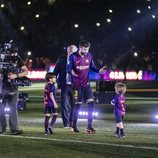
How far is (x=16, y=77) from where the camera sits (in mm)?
13398

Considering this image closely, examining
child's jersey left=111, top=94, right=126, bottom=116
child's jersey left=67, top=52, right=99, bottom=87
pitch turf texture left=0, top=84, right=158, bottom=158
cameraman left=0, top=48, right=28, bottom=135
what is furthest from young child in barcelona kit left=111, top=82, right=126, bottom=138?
cameraman left=0, top=48, right=28, bottom=135

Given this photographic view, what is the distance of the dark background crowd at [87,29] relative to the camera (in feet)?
145

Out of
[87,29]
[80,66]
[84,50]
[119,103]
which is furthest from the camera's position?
[87,29]

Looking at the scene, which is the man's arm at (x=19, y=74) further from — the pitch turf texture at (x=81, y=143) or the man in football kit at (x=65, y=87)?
the man in football kit at (x=65, y=87)

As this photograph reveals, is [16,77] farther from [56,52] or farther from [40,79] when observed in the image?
[40,79]

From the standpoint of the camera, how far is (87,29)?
48.3 meters

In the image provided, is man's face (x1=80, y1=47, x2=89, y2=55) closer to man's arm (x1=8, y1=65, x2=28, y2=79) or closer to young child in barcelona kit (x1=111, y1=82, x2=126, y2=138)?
young child in barcelona kit (x1=111, y1=82, x2=126, y2=138)

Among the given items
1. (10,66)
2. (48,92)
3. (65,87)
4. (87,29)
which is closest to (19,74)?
(10,66)

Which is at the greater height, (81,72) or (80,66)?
(80,66)

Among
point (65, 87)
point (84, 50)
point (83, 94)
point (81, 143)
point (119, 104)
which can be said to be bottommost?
point (81, 143)

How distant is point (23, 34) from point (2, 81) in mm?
31842

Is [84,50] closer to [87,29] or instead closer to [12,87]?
[12,87]

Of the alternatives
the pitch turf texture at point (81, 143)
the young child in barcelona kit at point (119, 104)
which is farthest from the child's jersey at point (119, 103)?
the pitch turf texture at point (81, 143)

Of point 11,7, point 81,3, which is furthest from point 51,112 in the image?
point 81,3
